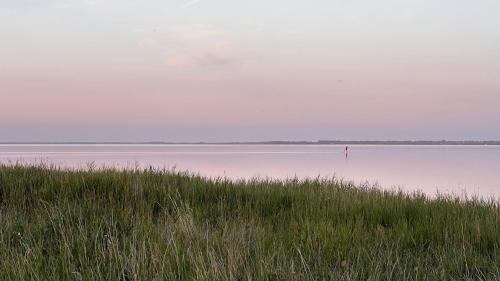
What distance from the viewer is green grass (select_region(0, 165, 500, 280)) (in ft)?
12.9

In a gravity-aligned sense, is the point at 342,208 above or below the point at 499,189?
above

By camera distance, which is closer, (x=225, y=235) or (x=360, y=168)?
(x=225, y=235)

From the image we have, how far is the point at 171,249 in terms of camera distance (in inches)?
170

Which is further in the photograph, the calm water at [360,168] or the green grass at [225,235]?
the calm water at [360,168]

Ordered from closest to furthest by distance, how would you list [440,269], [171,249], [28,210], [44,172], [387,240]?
[171,249]
[440,269]
[387,240]
[28,210]
[44,172]

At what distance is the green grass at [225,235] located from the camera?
393 centimetres

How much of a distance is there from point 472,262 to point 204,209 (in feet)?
13.8

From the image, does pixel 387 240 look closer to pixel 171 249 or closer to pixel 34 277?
pixel 171 249

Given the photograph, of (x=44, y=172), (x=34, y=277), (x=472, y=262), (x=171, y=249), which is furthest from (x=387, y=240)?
(x=44, y=172)

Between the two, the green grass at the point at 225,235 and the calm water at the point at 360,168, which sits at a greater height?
the green grass at the point at 225,235

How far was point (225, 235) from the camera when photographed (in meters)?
5.48

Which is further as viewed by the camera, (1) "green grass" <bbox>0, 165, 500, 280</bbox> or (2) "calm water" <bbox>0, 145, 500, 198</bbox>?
(2) "calm water" <bbox>0, 145, 500, 198</bbox>

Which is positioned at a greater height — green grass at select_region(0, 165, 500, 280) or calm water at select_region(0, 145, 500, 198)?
green grass at select_region(0, 165, 500, 280)

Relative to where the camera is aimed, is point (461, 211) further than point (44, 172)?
No
